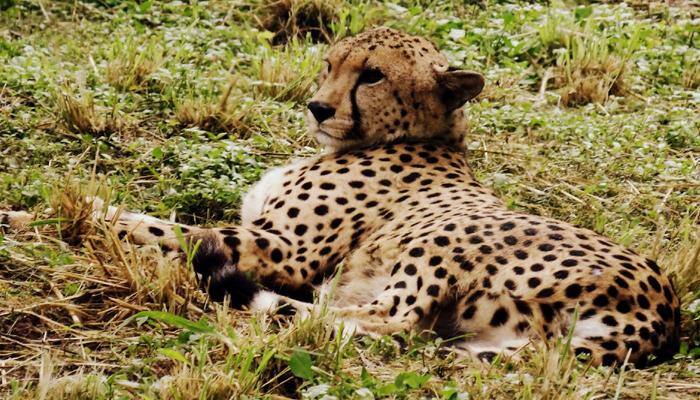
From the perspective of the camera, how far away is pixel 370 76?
13.4 ft

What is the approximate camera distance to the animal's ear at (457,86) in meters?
4.08

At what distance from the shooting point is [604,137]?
5285 millimetres

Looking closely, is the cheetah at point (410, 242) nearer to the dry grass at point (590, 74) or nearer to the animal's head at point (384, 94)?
the animal's head at point (384, 94)

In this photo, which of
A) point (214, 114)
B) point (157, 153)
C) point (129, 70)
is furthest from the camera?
point (129, 70)

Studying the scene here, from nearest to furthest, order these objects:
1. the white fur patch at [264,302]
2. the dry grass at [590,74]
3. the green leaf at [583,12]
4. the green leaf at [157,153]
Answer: the white fur patch at [264,302], the green leaf at [157,153], the dry grass at [590,74], the green leaf at [583,12]

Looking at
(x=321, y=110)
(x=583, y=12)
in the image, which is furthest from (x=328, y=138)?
(x=583, y=12)

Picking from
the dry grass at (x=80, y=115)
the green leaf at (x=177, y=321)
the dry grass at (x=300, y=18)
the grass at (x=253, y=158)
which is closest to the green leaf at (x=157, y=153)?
the grass at (x=253, y=158)

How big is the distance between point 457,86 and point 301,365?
1724mm

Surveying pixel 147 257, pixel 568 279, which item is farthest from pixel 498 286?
pixel 147 257

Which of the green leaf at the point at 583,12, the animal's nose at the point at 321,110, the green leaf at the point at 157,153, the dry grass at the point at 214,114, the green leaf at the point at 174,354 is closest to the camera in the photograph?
the green leaf at the point at 174,354

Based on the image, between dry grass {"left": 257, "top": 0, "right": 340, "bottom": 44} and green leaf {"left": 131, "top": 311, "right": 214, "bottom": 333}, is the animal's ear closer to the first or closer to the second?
green leaf {"left": 131, "top": 311, "right": 214, "bottom": 333}

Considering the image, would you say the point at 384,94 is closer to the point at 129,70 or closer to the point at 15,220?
the point at 15,220

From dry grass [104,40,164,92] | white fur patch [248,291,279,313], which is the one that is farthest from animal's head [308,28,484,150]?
dry grass [104,40,164,92]

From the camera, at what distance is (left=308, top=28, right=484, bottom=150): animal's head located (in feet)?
13.3
